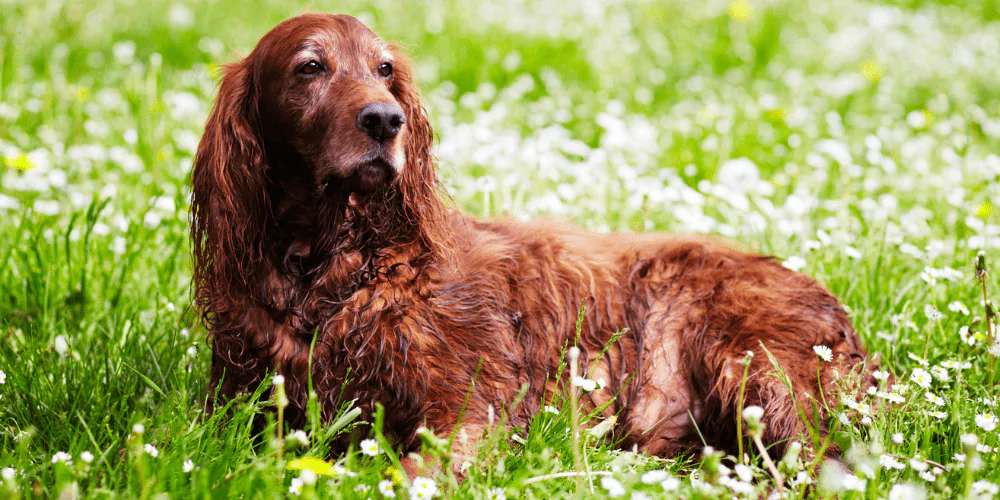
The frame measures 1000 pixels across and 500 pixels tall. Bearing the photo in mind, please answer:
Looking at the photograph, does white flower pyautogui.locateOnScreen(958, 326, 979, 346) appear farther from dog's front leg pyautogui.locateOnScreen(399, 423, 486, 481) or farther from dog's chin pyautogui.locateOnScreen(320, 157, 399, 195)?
dog's chin pyautogui.locateOnScreen(320, 157, 399, 195)

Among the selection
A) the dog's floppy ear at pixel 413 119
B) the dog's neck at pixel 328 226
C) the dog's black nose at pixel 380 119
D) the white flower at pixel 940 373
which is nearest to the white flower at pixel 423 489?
the dog's neck at pixel 328 226

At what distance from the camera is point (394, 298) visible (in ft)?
8.91

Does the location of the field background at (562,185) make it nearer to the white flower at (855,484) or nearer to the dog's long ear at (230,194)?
the white flower at (855,484)

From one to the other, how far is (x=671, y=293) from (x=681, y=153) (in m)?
2.17

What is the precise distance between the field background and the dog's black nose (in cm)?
60

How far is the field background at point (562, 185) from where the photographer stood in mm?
2381

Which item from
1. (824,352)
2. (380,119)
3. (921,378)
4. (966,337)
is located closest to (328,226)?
(380,119)

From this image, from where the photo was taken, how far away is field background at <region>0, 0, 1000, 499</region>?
2381 mm

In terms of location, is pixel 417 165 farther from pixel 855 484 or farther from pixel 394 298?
pixel 855 484

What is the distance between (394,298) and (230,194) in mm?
540

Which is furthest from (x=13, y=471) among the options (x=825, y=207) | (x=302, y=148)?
(x=825, y=207)

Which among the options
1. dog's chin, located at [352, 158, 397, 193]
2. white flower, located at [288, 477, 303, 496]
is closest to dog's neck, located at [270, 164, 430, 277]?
dog's chin, located at [352, 158, 397, 193]

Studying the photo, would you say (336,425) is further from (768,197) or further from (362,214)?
(768,197)

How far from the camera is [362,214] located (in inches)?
107
